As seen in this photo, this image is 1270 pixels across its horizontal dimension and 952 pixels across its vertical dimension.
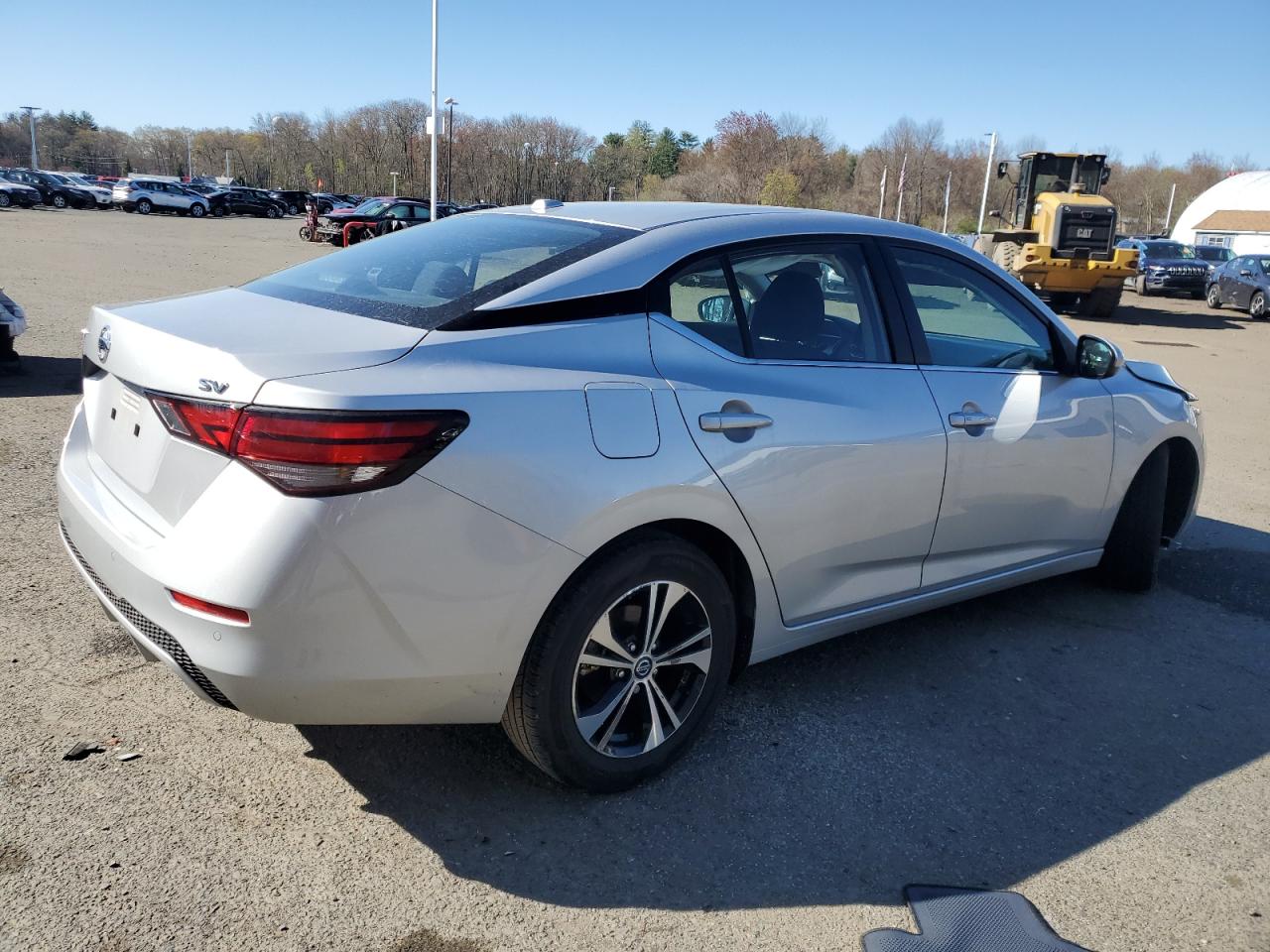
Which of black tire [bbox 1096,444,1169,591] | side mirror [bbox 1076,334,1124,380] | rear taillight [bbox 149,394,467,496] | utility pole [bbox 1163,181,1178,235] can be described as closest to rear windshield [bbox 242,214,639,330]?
rear taillight [bbox 149,394,467,496]

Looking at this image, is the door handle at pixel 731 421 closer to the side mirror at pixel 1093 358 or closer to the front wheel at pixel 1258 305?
the side mirror at pixel 1093 358

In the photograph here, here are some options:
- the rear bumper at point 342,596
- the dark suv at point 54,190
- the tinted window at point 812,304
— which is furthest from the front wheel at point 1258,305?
the dark suv at point 54,190

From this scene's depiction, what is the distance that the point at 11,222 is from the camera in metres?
36.1

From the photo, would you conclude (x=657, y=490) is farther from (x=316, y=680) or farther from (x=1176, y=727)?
(x=1176, y=727)

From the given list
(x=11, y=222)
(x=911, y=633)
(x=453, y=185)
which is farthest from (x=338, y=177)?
(x=911, y=633)

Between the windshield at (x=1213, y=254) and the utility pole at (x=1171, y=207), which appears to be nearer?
the windshield at (x=1213, y=254)

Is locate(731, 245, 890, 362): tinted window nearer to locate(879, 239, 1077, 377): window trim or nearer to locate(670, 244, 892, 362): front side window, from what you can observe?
locate(670, 244, 892, 362): front side window

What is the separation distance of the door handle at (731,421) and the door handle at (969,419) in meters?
0.93

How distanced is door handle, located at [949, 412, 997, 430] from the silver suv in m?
60.0

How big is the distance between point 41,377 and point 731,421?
790 centimetres

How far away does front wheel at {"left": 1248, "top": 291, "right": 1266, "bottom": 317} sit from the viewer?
24156 mm

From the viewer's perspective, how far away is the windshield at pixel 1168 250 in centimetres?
3046

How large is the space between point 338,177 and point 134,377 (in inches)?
4473

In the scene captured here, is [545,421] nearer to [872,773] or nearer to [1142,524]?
[872,773]
